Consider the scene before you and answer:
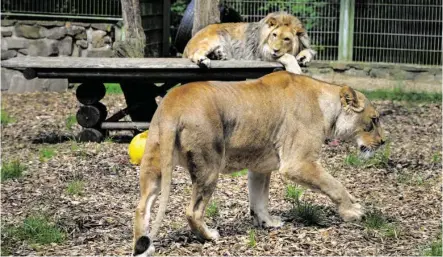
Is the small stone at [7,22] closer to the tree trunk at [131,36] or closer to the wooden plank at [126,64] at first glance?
the tree trunk at [131,36]

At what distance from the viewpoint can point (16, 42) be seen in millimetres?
14078

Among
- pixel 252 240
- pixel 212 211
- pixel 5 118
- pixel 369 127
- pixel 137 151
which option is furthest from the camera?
pixel 5 118

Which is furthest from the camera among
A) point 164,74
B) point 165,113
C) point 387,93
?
point 387,93

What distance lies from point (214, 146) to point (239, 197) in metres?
1.86

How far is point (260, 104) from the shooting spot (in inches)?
237

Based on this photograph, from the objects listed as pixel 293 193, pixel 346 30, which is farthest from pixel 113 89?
pixel 293 193

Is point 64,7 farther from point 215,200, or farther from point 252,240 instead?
point 252,240

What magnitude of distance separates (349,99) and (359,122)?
21 centimetres

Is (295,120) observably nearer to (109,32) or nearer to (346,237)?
(346,237)

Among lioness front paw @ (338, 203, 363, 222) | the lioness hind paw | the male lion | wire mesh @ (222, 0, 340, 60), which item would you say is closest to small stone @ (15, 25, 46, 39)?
wire mesh @ (222, 0, 340, 60)

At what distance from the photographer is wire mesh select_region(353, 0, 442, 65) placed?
50.5ft

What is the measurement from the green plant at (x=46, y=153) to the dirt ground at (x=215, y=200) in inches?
2.3

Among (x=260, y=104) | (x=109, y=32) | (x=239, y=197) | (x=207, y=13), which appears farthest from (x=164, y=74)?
(x=109, y=32)

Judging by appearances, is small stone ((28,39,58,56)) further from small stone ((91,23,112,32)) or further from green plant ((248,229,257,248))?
green plant ((248,229,257,248))
